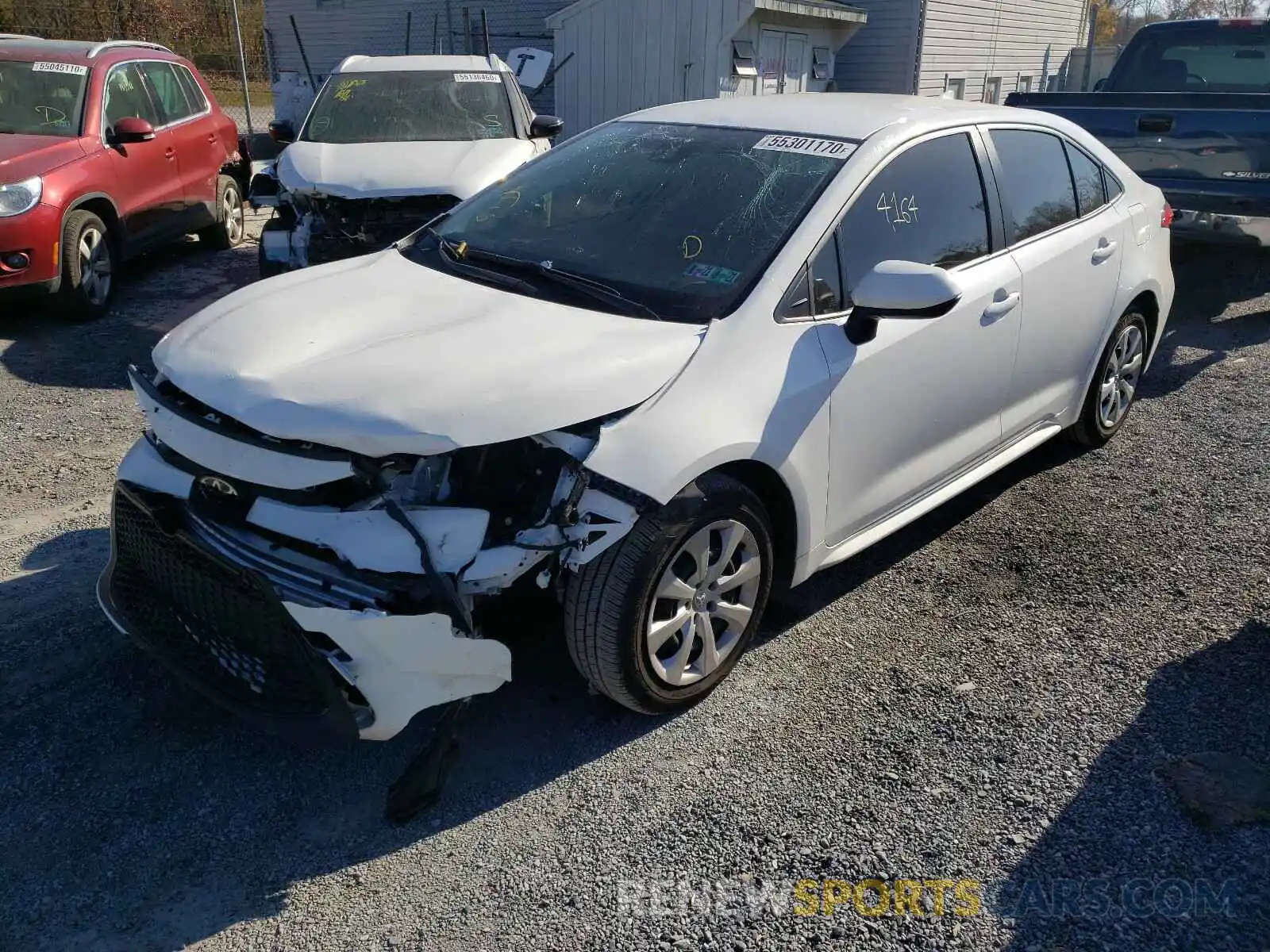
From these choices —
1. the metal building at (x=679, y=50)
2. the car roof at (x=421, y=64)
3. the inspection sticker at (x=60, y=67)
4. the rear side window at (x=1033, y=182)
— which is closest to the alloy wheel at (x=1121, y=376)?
the rear side window at (x=1033, y=182)

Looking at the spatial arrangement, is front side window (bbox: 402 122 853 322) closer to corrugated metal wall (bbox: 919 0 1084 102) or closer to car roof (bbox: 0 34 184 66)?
car roof (bbox: 0 34 184 66)

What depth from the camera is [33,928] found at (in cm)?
242

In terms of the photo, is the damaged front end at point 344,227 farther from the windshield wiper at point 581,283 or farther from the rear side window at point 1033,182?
the rear side window at point 1033,182

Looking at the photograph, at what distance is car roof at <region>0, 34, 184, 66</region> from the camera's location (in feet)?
25.1

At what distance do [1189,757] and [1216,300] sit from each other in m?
6.42

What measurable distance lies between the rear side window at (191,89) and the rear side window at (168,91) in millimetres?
65

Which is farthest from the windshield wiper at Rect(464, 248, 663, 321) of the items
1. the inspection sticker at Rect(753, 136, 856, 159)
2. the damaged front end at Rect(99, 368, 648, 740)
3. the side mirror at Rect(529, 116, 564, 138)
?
the side mirror at Rect(529, 116, 564, 138)

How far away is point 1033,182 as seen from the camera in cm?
427

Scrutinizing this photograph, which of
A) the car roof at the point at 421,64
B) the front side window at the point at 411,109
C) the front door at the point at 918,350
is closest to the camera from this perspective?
the front door at the point at 918,350

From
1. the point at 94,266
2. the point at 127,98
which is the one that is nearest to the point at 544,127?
the point at 127,98

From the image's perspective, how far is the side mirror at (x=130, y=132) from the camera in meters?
7.36

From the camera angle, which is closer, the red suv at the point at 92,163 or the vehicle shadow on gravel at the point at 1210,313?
the red suv at the point at 92,163

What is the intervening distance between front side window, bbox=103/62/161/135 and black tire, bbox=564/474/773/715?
6.59 metres

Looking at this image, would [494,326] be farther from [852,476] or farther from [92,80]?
[92,80]
